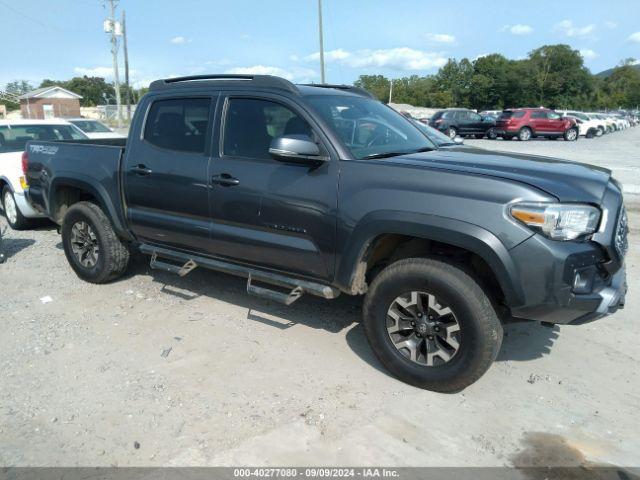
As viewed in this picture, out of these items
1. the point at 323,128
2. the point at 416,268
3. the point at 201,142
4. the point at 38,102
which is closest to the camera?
the point at 416,268

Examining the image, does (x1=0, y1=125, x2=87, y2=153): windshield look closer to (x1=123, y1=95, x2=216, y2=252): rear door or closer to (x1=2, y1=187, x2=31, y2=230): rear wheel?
(x1=2, y1=187, x2=31, y2=230): rear wheel

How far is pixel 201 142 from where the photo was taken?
4469 mm

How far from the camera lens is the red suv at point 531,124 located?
28.0 metres

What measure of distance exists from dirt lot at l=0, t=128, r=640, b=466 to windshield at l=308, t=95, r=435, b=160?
1548mm

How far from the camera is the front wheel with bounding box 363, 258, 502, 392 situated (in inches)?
129

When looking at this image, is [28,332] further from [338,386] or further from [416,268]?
[416,268]

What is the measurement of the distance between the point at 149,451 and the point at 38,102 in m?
71.4

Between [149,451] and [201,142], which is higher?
[201,142]

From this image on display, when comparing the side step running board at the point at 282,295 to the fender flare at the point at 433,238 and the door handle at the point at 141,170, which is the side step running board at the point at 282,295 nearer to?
the fender flare at the point at 433,238

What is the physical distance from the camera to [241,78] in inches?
173

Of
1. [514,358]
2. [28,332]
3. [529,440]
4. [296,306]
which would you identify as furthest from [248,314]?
[529,440]

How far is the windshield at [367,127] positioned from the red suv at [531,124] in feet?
83.5

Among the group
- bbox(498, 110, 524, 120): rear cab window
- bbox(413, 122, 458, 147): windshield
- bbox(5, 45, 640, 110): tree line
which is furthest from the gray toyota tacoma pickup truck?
bbox(5, 45, 640, 110): tree line

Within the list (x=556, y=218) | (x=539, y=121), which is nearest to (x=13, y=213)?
(x=556, y=218)
